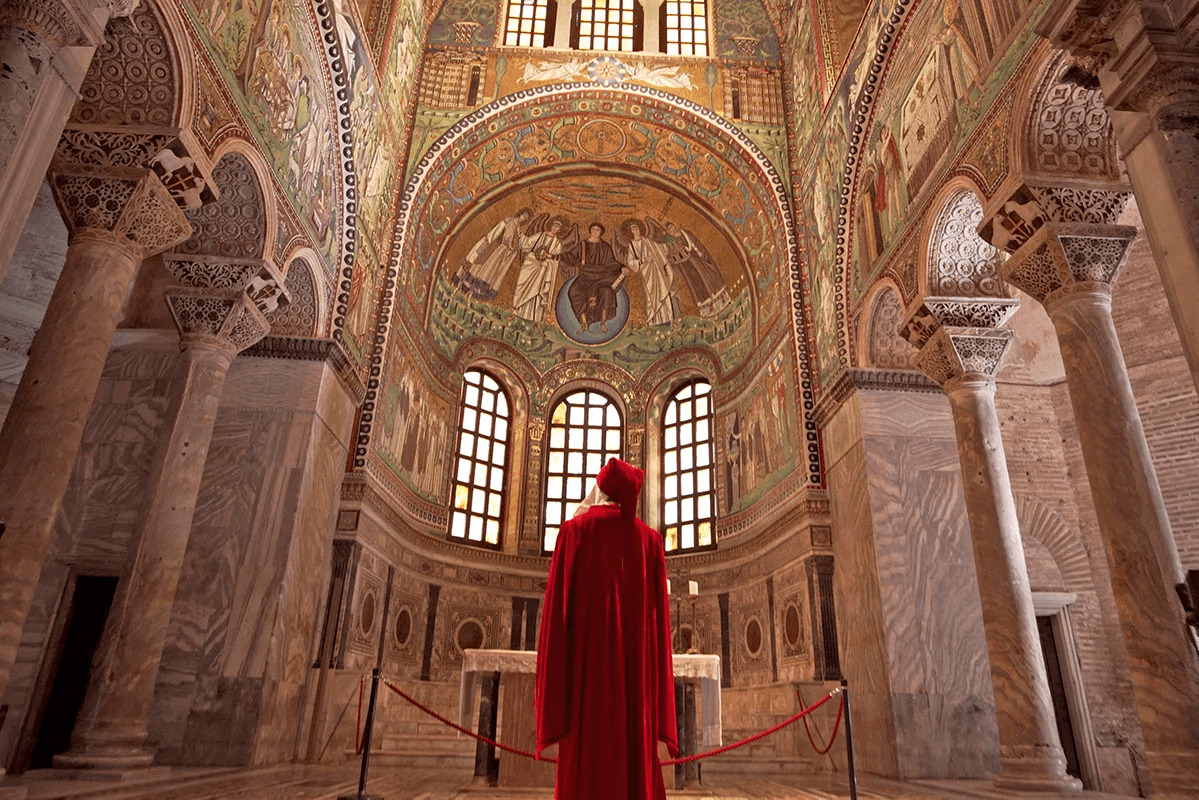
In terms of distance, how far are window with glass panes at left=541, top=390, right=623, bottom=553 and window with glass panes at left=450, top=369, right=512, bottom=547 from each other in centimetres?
104

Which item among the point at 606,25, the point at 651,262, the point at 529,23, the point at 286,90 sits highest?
the point at 606,25

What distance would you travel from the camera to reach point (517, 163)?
14.7 metres

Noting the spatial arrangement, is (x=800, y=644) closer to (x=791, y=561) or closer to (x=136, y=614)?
(x=791, y=561)

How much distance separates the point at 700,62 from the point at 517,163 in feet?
12.9

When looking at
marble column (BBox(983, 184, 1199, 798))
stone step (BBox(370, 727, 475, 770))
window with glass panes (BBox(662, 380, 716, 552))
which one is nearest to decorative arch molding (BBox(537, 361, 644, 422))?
window with glass panes (BBox(662, 380, 716, 552))

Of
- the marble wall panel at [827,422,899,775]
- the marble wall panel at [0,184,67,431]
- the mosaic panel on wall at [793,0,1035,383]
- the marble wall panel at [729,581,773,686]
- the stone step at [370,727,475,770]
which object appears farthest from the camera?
the marble wall panel at [729,581,773,686]

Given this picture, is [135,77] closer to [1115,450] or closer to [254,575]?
[254,575]

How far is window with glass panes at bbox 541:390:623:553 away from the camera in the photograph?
53.3ft

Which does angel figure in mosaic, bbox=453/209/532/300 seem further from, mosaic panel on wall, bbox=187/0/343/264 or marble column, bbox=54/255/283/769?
marble column, bbox=54/255/283/769

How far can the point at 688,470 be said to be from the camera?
16.0m

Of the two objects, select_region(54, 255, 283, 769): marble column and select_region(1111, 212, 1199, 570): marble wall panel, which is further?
select_region(1111, 212, 1199, 570): marble wall panel

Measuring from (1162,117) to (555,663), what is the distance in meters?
4.29

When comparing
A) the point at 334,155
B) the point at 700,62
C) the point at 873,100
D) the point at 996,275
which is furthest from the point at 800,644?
the point at 700,62

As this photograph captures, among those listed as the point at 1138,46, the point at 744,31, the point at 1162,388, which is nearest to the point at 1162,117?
the point at 1138,46
